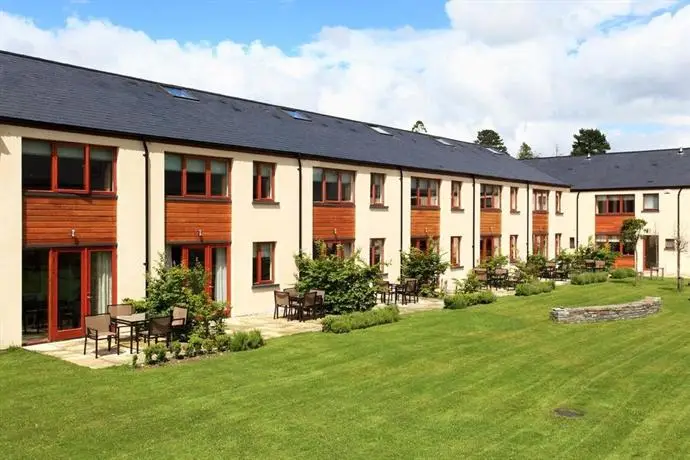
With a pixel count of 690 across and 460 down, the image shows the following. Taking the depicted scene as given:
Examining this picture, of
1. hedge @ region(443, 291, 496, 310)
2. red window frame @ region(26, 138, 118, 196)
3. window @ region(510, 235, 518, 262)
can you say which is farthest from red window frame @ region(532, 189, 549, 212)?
red window frame @ region(26, 138, 118, 196)

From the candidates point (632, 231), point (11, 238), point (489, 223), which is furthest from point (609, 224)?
point (11, 238)

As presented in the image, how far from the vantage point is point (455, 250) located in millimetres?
31281

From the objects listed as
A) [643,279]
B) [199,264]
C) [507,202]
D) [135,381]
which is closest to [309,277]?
[199,264]

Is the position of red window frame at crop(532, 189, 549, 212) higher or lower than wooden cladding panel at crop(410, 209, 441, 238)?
higher

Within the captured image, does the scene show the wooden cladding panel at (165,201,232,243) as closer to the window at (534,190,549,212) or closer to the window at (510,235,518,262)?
the window at (510,235,518,262)

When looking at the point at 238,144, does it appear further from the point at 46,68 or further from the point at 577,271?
the point at 577,271

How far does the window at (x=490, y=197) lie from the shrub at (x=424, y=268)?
7.62 m

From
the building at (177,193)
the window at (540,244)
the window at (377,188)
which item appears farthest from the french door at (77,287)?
the window at (540,244)

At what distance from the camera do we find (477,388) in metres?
11.6

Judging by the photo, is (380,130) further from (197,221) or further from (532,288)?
(197,221)

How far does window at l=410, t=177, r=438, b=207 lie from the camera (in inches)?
1116

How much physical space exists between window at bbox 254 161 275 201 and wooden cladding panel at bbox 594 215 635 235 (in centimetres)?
2889

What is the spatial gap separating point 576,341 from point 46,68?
1804 centimetres

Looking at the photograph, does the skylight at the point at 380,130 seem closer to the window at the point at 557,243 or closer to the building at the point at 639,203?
the window at the point at 557,243
